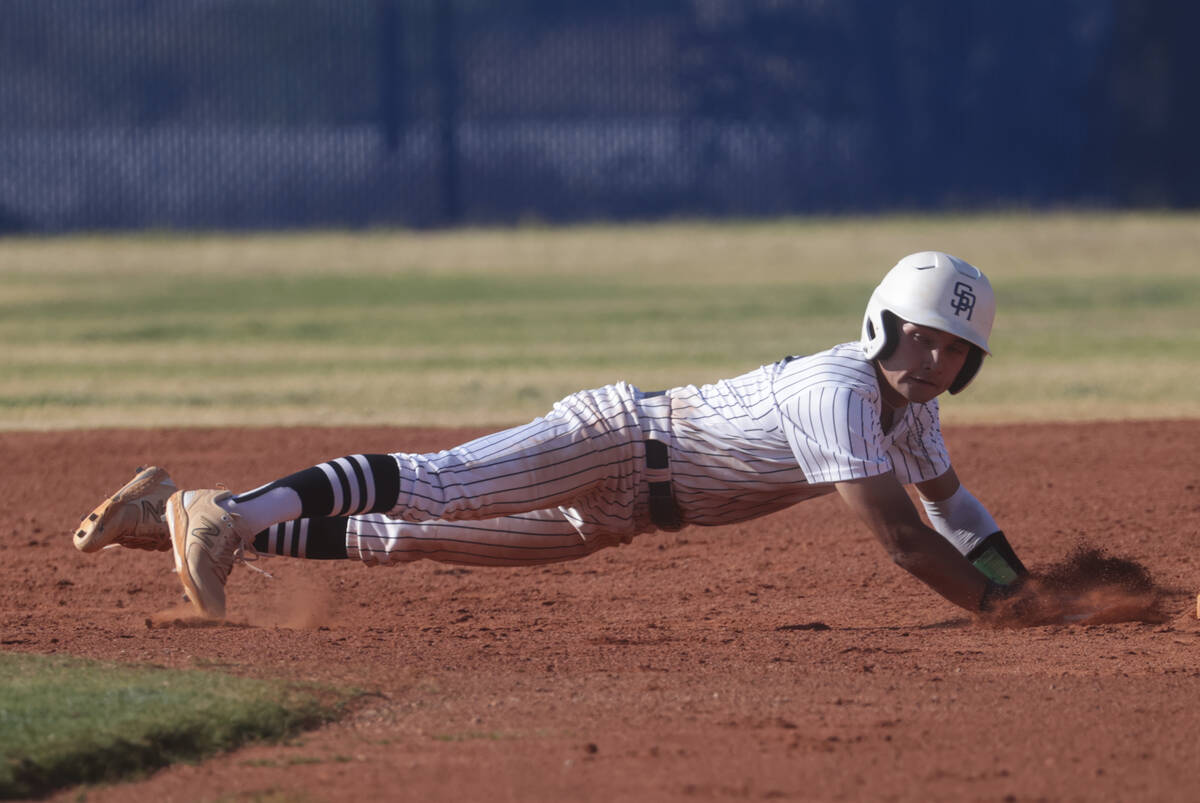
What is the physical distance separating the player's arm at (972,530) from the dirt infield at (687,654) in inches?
7.7

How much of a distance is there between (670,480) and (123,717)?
1647mm

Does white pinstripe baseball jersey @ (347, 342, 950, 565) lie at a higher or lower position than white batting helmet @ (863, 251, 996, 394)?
lower

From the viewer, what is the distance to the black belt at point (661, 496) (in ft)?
14.5

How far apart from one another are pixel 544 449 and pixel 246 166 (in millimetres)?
18461

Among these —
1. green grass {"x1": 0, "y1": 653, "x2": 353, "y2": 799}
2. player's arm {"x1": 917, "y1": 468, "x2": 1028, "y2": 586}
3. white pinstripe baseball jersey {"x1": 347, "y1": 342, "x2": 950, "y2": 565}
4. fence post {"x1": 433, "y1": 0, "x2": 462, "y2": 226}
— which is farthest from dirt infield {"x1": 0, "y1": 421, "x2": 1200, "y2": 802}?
fence post {"x1": 433, "y1": 0, "x2": 462, "y2": 226}

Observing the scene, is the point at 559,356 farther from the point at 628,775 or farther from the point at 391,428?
the point at 628,775

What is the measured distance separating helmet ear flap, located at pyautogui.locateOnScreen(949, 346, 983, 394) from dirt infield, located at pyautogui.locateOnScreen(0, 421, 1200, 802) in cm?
72

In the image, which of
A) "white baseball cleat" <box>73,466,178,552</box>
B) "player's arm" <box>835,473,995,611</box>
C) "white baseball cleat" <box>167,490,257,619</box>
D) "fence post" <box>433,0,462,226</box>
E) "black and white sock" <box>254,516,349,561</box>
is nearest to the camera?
"player's arm" <box>835,473,995,611</box>

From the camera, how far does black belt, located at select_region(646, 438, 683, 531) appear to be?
4.41 meters

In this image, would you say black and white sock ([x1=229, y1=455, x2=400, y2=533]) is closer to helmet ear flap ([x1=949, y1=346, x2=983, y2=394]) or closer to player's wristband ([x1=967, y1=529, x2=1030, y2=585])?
helmet ear flap ([x1=949, y1=346, x2=983, y2=394])

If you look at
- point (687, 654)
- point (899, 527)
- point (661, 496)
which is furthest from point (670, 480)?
point (899, 527)

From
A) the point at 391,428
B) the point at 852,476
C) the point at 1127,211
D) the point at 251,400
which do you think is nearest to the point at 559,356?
the point at 251,400

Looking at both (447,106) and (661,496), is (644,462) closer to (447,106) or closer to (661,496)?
(661,496)

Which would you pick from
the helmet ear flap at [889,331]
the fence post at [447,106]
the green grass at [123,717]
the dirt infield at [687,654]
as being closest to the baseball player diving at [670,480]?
the helmet ear flap at [889,331]
